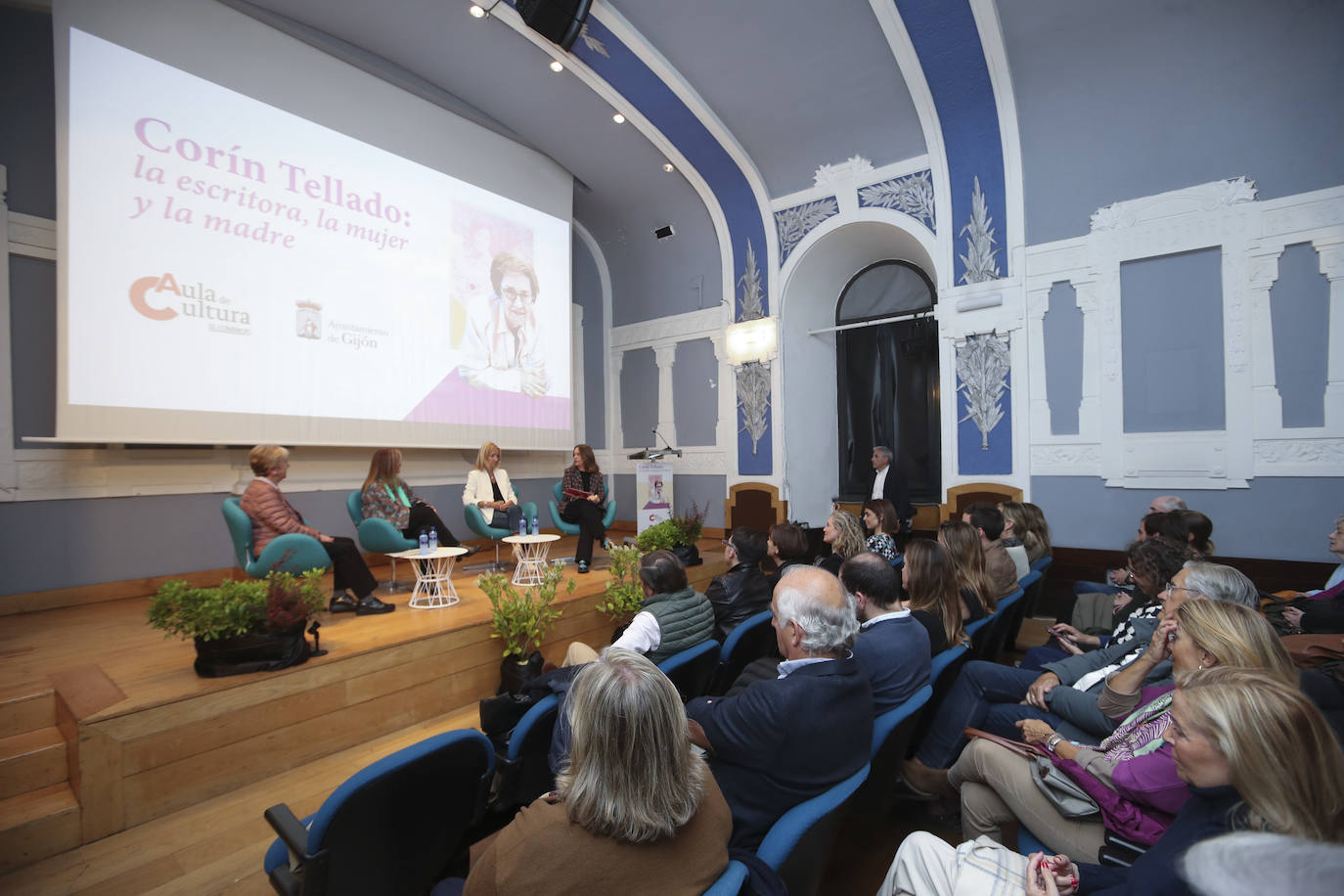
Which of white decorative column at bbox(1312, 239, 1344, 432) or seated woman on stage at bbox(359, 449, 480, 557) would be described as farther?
seated woman on stage at bbox(359, 449, 480, 557)

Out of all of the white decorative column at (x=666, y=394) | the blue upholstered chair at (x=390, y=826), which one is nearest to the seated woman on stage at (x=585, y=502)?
the white decorative column at (x=666, y=394)

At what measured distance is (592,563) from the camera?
5.32 m

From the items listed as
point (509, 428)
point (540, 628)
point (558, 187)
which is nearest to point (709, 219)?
point (558, 187)

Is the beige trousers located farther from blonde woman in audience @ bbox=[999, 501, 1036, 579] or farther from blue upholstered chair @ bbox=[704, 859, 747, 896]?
blonde woman in audience @ bbox=[999, 501, 1036, 579]

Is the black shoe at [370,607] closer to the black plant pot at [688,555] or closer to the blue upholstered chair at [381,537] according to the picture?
the blue upholstered chair at [381,537]

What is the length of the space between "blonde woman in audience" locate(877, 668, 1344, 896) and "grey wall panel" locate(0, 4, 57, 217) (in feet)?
21.0

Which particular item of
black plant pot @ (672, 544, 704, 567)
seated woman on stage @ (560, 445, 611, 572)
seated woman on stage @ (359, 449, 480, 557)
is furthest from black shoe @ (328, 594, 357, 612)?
black plant pot @ (672, 544, 704, 567)

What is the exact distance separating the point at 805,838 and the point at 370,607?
3.07 m

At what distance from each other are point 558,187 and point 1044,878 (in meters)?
7.56

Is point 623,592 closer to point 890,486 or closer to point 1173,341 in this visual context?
point 890,486

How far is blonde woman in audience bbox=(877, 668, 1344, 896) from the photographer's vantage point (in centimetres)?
95

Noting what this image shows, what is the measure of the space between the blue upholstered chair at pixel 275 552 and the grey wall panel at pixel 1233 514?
5.50m

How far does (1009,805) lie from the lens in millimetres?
1703

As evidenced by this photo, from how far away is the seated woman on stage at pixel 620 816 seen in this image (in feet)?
3.29
